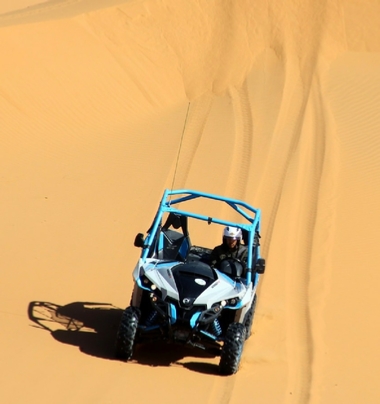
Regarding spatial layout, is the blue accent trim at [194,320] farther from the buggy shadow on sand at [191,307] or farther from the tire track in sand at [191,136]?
the tire track in sand at [191,136]

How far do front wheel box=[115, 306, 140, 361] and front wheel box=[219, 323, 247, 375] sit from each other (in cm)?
103

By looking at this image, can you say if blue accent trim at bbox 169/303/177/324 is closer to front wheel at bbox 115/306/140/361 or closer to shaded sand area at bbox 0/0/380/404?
front wheel at bbox 115/306/140/361

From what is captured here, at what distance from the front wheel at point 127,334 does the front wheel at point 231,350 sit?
1.03 metres

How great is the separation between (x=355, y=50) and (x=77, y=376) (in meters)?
17.2

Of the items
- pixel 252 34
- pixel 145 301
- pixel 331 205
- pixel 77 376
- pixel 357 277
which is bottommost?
pixel 77 376

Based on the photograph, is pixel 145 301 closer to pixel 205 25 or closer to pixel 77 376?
pixel 77 376

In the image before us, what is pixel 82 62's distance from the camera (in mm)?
22625

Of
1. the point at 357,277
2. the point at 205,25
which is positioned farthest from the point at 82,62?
the point at 357,277

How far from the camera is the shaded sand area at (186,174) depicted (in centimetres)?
1093

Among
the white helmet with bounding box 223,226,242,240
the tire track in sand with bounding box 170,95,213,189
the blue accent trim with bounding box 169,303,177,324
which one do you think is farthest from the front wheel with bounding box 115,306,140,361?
the tire track in sand with bounding box 170,95,213,189

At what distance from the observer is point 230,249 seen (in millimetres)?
12016

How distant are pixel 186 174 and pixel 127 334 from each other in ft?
27.6

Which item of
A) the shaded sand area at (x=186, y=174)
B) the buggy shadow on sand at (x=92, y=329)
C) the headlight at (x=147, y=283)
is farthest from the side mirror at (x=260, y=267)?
the headlight at (x=147, y=283)

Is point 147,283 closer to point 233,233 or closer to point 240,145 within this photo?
point 233,233
